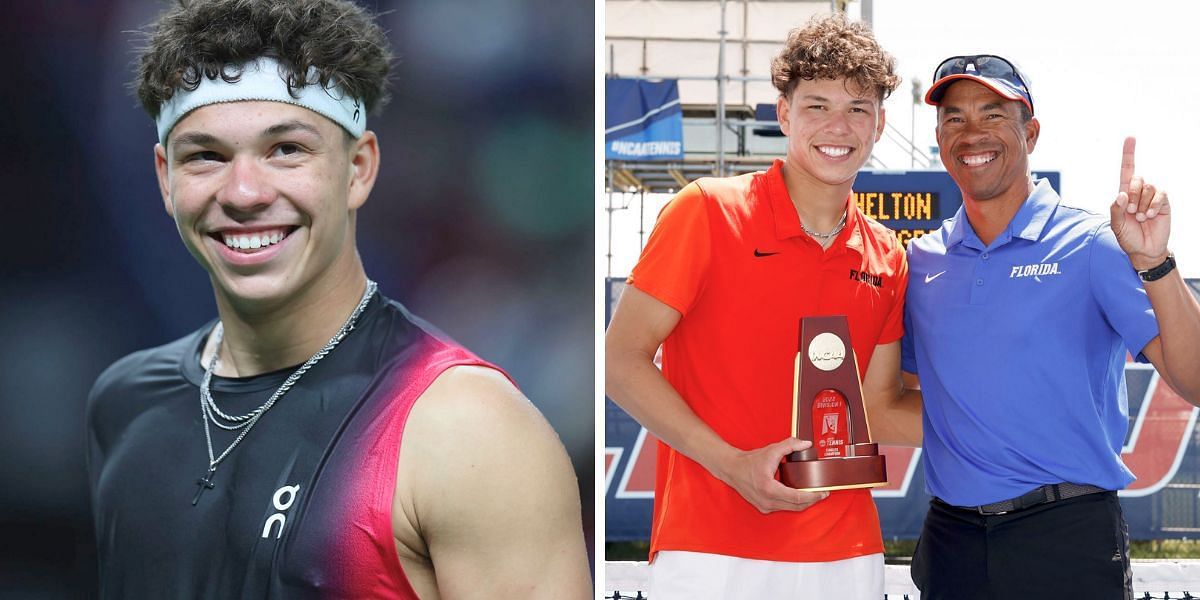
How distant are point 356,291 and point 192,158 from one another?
0.33 metres

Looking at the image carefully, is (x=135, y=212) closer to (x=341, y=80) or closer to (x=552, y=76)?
(x=341, y=80)

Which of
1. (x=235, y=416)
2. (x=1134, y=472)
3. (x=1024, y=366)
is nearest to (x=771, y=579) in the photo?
(x=1024, y=366)

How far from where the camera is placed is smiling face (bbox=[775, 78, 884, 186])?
8.01ft

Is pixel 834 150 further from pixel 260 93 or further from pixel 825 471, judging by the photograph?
pixel 260 93

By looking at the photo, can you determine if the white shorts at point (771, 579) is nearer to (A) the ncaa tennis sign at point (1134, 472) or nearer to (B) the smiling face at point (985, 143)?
(B) the smiling face at point (985, 143)

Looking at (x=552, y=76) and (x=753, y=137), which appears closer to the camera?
(x=552, y=76)

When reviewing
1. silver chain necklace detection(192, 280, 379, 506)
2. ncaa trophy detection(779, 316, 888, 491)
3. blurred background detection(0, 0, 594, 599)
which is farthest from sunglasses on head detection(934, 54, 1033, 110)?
silver chain necklace detection(192, 280, 379, 506)

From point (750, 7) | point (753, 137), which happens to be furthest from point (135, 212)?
point (750, 7)

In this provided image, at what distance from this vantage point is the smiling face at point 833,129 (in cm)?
244

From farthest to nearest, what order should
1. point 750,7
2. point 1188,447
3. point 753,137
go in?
point 750,7
point 753,137
point 1188,447

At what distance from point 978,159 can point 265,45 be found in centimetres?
158

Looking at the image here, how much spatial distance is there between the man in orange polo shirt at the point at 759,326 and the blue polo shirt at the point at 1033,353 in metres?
0.21

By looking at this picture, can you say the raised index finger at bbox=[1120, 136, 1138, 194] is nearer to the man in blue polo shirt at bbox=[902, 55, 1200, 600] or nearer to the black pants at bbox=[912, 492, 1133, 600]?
the man in blue polo shirt at bbox=[902, 55, 1200, 600]

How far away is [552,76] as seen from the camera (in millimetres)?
1936
